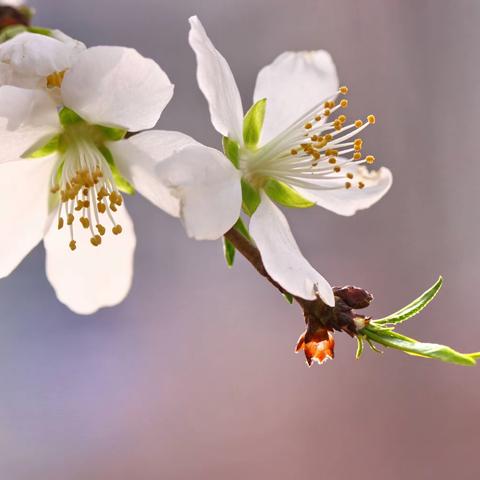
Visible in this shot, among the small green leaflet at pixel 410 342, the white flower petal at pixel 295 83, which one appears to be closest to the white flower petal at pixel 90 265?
the white flower petal at pixel 295 83

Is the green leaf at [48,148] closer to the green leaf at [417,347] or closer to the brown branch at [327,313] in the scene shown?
the brown branch at [327,313]

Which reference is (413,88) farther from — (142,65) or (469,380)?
(142,65)

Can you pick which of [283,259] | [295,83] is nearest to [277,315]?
[295,83]

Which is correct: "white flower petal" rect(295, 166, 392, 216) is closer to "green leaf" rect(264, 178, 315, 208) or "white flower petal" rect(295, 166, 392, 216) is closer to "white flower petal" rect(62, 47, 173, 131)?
"green leaf" rect(264, 178, 315, 208)

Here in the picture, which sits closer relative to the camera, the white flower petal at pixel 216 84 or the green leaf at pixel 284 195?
the white flower petal at pixel 216 84

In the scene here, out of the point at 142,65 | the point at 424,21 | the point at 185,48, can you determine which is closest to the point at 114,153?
the point at 142,65

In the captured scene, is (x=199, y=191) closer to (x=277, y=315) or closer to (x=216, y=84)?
(x=216, y=84)

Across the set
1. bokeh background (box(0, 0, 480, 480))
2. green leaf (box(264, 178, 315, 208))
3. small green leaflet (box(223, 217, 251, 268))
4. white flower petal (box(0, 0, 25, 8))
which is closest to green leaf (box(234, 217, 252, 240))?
small green leaflet (box(223, 217, 251, 268))
